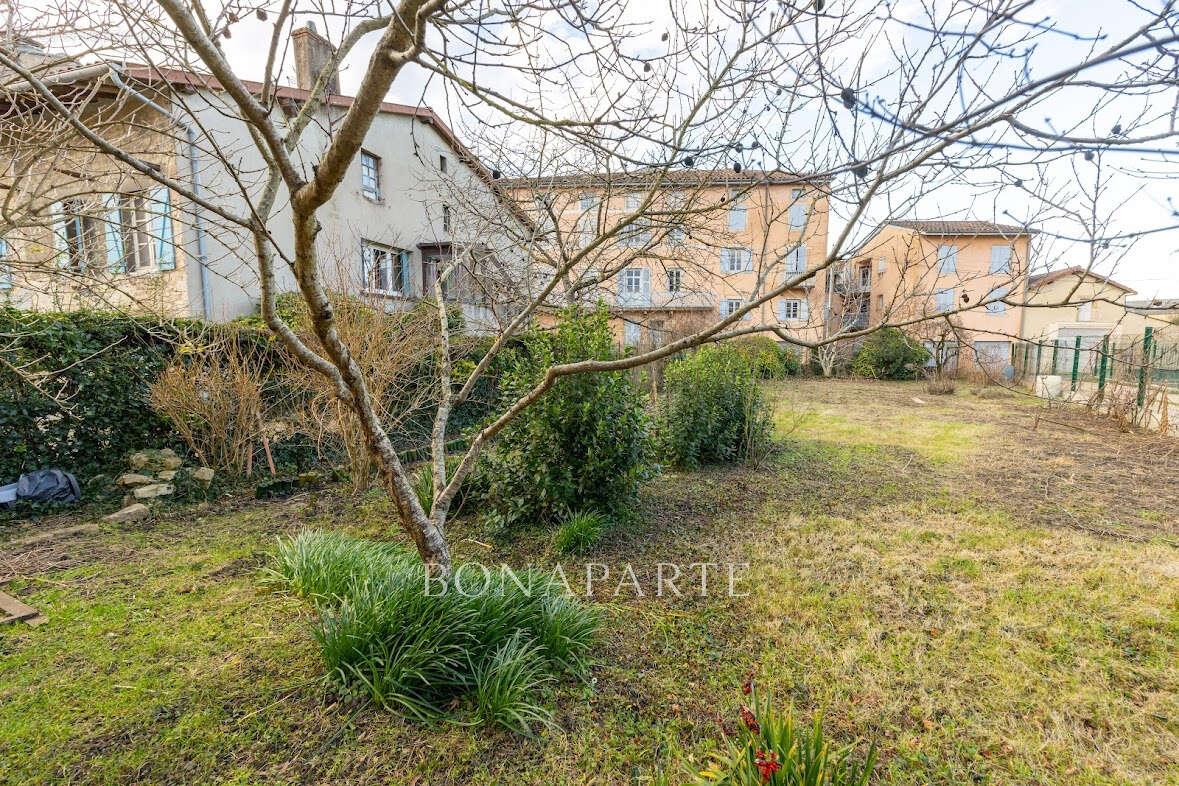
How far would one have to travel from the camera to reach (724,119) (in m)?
3.17

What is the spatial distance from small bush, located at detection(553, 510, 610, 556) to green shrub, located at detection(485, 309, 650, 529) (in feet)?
0.69

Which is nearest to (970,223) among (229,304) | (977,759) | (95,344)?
(977,759)

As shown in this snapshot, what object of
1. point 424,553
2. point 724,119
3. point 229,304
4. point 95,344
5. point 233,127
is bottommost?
point 424,553

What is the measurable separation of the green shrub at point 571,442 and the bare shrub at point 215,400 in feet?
10.1

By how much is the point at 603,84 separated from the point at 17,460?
241 inches

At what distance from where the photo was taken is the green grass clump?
2.14m

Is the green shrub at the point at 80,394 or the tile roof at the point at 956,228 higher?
the tile roof at the point at 956,228

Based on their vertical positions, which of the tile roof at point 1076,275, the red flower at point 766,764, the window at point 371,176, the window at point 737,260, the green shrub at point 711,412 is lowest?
the red flower at point 766,764

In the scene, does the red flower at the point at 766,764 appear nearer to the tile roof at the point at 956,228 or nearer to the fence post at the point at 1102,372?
the tile roof at the point at 956,228

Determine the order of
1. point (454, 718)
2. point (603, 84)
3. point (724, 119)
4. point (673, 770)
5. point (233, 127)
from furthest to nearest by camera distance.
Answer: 1. point (233, 127)
2. point (724, 119)
3. point (603, 84)
4. point (454, 718)
5. point (673, 770)

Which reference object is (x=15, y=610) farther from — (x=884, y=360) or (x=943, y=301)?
(x=943, y=301)

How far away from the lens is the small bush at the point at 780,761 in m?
1.59

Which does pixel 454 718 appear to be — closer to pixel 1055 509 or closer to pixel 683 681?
pixel 683 681

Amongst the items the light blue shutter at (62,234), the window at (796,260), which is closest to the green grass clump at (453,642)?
the window at (796,260)
